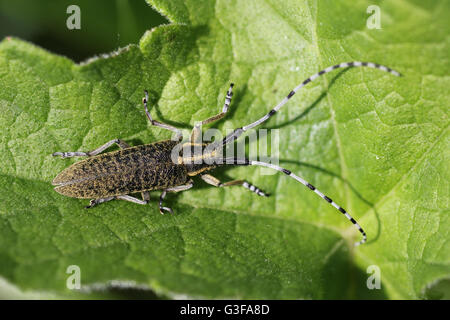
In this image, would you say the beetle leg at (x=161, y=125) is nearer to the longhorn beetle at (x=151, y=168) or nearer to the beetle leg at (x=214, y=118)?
the longhorn beetle at (x=151, y=168)

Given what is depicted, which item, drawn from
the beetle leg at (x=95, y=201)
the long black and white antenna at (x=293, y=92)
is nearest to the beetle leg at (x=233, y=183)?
the long black and white antenna at (x=293, y=92)

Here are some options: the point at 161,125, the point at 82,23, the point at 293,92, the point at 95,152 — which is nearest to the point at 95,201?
the point at 95,152

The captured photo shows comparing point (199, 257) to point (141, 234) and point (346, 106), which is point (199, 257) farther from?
point (346, 106)

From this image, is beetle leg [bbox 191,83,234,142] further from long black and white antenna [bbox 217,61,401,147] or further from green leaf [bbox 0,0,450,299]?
long black and white antenna [bbox 217,61,401,147]

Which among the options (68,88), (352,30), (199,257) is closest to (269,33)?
(352,30)

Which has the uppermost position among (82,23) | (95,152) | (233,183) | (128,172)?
(82,23)

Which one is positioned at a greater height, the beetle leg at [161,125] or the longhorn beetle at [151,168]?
the beetle leg at [161,125]

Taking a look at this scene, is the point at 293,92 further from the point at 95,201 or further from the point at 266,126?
the point at 95,201
